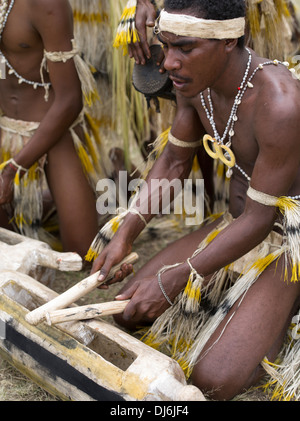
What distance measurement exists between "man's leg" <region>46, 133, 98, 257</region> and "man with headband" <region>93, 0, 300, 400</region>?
0.63 metres

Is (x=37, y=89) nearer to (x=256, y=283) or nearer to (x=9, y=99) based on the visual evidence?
(x=9, y=99)

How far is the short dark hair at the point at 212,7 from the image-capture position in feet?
6.00

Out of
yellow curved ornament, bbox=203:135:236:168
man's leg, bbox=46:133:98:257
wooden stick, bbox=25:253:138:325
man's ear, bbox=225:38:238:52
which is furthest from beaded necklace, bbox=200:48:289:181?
man's leg, bbox=46:133:98:257

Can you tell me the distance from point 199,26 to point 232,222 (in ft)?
2.19

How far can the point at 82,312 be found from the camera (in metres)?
1.96

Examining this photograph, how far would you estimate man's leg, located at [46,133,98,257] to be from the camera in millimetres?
2949

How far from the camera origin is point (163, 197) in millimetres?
2412

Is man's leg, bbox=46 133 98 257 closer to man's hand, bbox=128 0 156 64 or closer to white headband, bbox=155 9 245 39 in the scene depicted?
man's hand, bbox=128 0 156 64

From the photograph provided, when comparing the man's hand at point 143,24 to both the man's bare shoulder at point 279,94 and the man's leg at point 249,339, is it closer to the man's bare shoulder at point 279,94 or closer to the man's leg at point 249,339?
the man's bare shoulder at point 279,94

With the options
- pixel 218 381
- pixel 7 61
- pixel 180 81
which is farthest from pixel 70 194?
pixel 218 381

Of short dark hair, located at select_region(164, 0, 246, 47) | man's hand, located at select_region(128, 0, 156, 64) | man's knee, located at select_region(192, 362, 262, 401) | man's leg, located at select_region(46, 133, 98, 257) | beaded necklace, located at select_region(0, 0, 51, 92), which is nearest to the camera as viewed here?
short dark hair, located at select_region(164, 0, 246, 47)

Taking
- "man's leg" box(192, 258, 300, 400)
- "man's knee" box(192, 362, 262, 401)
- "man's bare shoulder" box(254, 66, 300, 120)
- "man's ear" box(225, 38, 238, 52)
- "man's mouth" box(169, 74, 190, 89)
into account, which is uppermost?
"man's ear" box(225, 38, 238, 52)

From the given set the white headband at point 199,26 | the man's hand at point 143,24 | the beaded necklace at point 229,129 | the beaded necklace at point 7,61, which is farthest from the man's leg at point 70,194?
the white headband at point 199,26
